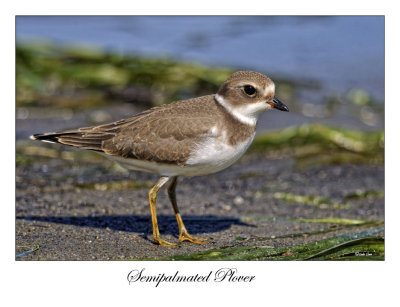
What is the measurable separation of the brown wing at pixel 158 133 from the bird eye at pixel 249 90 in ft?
1.20

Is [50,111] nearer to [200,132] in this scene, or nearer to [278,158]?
[278,158]

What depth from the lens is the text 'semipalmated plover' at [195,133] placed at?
19.1ft

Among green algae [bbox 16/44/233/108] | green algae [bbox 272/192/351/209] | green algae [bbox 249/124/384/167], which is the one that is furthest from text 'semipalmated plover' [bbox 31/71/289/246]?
green algae [bbox 16/44/233/108]

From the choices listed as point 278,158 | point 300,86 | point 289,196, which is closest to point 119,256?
point 289,196

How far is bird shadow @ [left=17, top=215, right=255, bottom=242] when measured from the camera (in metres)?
6.53

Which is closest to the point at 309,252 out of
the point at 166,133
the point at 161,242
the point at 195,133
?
the point at 161,242

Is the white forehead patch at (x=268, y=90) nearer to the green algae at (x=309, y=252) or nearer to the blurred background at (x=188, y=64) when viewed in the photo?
the green algae at (x=309, y=252)

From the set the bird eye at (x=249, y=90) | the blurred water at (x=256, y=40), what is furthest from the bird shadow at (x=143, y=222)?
the blurred water at (x=256, y=40)

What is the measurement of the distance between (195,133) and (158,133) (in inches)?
16.8

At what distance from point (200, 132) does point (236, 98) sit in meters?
0.54

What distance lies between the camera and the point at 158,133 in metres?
6.04

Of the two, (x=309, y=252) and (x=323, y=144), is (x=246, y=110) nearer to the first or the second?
(x=309, y=252)

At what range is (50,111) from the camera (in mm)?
10477

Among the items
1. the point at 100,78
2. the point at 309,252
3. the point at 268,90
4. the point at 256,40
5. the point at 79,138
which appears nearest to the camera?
the point at 309,252
